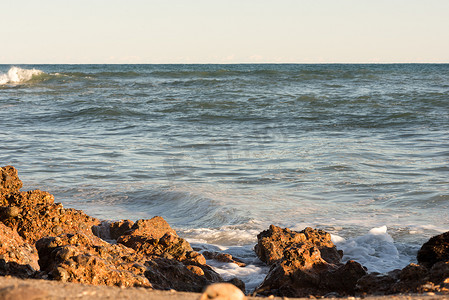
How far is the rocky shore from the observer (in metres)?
3.05

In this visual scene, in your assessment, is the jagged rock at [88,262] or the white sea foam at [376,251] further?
the white sea foam at [376,251]

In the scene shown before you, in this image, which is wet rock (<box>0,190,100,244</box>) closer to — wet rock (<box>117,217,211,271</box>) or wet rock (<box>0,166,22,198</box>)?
wet rock (<box>0,166,22,198</box>)

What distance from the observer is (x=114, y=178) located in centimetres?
744

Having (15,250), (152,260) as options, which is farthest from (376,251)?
(15,250)

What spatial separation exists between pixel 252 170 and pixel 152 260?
4375 millimetres

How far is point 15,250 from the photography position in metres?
3.35

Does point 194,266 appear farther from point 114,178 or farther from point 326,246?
point 114,178

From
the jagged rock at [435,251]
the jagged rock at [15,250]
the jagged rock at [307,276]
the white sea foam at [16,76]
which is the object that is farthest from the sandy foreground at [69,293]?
the white sea foam at [16,76]

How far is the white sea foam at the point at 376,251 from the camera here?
14.0 feet

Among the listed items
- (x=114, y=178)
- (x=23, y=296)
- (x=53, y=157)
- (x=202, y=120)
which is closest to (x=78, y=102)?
(x=202, y=120)

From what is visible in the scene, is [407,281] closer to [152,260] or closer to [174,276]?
[174,276]

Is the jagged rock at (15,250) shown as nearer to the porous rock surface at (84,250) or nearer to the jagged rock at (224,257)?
the porous rock surface at (84,250)

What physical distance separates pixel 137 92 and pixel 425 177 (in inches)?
688

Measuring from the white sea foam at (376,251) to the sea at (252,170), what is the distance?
1 centimetres
